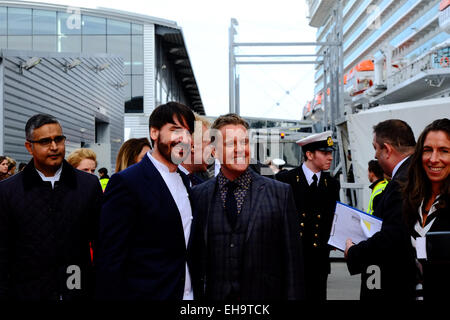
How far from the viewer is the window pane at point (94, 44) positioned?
31.6 meters

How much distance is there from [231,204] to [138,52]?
3013cm

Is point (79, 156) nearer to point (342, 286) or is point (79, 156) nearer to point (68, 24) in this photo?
point (342, 286)

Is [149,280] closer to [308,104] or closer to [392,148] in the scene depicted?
[392,148]

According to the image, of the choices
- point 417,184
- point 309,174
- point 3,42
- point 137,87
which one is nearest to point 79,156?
point 309,174

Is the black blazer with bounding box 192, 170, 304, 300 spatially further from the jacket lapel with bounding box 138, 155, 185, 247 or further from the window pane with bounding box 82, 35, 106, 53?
the window pane with bounding box 82, 35, 106, 53

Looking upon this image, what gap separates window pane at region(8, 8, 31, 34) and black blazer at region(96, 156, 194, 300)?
31.8 metres

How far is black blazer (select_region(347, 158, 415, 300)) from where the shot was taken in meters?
3.06

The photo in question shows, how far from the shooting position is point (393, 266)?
3184mm

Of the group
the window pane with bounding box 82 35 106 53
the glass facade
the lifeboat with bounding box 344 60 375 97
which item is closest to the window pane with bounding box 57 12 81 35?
the glass facade

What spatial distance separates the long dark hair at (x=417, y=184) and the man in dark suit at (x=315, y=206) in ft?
7.57

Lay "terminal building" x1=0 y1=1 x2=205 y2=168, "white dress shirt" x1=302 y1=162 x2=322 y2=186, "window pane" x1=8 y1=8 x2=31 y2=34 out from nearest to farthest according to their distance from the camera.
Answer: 1. "white dress shirt" x1=302 y1=162 x2=322 y2=186
2. "terminal building" x1=0 y1=1 x2=205 y2=168
3. "window pane" x1=8 y1=8 x2=31 y2=34

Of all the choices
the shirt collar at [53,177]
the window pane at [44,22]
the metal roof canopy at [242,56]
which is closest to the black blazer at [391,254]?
the shirt collar at [53,177]
